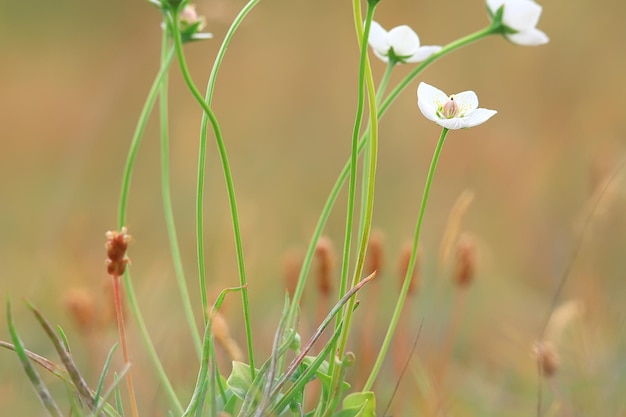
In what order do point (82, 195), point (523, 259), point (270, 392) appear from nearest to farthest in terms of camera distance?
1. point (270, 392)
2. point (523, 259)
3. point (82, 195)

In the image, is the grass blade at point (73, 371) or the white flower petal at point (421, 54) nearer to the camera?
the grass blade at point (73, 371)

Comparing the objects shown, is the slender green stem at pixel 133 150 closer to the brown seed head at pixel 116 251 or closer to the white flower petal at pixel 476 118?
the brown seed head at pixel 116 251

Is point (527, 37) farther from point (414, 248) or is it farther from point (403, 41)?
point (414, 248)

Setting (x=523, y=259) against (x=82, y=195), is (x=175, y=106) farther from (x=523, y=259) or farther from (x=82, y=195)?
(x=523, y=259)

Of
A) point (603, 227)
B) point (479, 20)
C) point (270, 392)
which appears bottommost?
point (603, 227)

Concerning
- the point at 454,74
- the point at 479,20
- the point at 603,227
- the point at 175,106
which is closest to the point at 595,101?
the point at 454,74

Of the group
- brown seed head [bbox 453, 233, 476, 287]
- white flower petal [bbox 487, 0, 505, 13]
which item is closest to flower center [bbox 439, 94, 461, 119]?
white flower petal [bbox 487, 0, 505, 13]

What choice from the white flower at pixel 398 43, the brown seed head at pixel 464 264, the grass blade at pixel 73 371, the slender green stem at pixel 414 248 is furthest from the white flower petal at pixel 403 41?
the grass blade at pixel 73 371

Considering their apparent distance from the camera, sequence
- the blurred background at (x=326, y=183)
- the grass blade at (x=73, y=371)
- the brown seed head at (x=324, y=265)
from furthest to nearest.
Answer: the blurred background at (x=326, y=183) → the brown seed head at (x=324, y=265) → the grass blade at (x=73, y=371)
